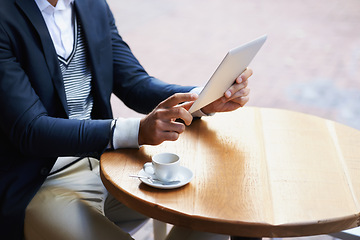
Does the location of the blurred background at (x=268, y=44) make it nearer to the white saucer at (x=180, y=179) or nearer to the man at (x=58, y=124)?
the man at (x=58, y=124)

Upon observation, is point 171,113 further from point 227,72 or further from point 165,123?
point 227,72

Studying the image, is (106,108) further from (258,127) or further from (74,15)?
(258,127)

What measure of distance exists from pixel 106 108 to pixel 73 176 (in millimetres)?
271

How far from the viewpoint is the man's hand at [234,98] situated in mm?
1552

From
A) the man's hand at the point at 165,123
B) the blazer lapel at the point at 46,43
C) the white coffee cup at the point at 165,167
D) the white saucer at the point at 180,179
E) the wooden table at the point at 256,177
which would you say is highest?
the blazer lapel at the point at 46,43

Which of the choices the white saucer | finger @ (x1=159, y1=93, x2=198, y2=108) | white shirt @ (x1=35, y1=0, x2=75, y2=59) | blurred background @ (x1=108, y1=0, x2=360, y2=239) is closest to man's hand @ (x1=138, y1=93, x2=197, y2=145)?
finger @ (x1=159, y1=93, x2=198, y2=108)

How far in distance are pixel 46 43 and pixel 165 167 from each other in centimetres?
55

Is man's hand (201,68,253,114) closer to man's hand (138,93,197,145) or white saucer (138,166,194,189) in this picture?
man's hand (138,93,197,145)

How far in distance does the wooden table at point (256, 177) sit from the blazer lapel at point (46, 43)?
0.89 feet

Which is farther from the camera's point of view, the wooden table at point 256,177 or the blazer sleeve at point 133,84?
the blazer sleeve at point 133,84

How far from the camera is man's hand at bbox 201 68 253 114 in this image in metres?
1.55

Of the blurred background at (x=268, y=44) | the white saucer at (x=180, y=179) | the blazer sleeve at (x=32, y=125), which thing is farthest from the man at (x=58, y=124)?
the blurred background at (x=268, y=44)

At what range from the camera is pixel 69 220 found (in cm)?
141

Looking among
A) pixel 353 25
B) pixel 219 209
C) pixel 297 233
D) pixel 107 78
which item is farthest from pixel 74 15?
pixel 353 25
